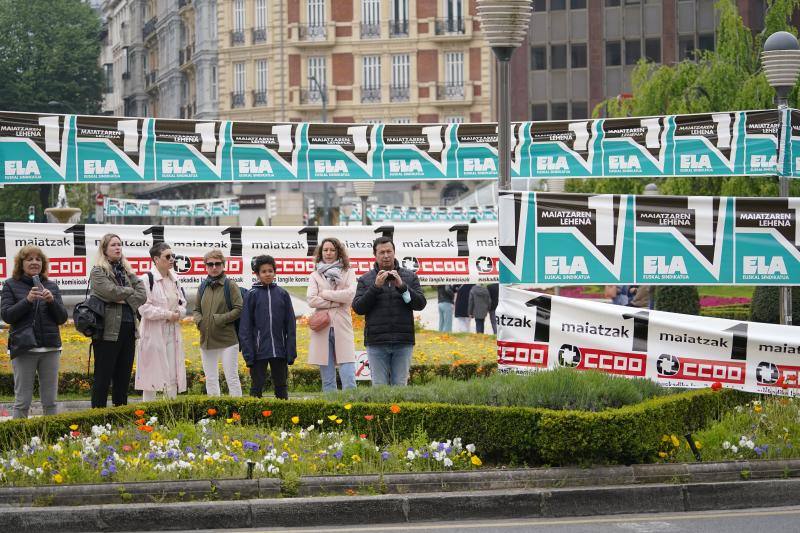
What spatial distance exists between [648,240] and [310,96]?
6184cm

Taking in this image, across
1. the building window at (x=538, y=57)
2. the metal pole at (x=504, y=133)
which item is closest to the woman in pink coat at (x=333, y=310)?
the metal pole at (x=504, y=133)

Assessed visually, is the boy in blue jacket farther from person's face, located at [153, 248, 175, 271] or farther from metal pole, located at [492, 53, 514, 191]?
metal pole, located at [492, 53, 514, 191]

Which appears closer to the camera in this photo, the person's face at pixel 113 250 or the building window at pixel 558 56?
the person's face at pixel 113 250

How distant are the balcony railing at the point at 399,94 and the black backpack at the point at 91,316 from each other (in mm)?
61040

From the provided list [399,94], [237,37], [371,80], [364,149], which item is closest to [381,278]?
[364,149]

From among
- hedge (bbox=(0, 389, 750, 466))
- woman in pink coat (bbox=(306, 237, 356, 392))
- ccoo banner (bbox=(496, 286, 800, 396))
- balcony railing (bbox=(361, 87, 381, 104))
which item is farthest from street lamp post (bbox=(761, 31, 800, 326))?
balcony railing (bbox=(361, 87, 381, 104))

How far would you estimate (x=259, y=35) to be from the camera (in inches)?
2975

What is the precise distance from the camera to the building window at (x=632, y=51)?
6694 centimetres

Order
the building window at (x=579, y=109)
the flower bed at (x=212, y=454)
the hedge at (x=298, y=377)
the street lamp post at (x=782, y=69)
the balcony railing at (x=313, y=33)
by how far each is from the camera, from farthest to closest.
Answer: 1. the balcony railing at (x=313, y=33)
2. the building window at (x=579, y=109)
3. the hedge at (x=298, y=377)
4. the street lamp post at (x=782, y=69)
5. the flower bed at (x=212, y=454)

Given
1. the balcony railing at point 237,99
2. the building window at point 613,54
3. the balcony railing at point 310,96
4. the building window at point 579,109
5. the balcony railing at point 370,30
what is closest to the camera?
the building window at point 613,54

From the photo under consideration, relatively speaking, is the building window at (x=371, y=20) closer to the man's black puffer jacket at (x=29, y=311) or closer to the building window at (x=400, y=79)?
the building window at (x=400, y=79)

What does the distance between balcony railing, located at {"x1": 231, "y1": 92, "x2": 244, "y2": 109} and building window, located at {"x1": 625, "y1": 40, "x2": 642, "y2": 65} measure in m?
21.2

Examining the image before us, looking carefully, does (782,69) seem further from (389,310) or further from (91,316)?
(91,316)

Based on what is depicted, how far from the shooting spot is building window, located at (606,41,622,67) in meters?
67.2
